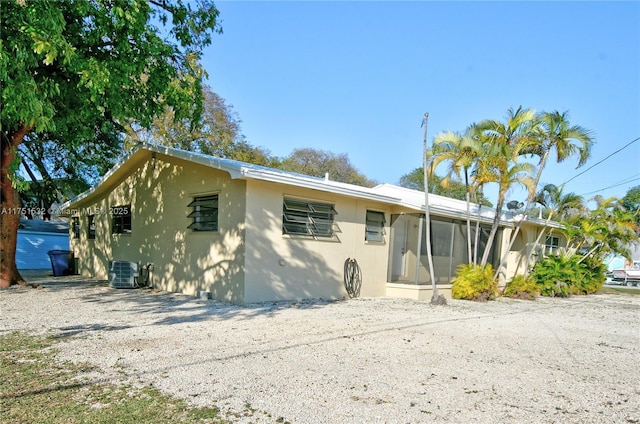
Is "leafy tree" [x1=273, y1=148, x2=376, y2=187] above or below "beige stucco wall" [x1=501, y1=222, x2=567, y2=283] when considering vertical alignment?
above

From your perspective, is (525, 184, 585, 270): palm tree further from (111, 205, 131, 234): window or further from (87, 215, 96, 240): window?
(87, 215, 96, 240): window

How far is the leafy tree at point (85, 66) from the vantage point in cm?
641

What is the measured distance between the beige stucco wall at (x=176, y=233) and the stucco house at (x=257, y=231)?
2 cm

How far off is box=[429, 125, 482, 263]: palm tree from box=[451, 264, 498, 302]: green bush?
7.32 ft

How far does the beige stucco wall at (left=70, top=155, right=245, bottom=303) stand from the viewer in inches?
365

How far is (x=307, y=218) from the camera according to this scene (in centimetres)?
1012

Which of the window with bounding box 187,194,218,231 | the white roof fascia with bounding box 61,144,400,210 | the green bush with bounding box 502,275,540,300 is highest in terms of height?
the white roof fascia with bounding box 61,144,400,210

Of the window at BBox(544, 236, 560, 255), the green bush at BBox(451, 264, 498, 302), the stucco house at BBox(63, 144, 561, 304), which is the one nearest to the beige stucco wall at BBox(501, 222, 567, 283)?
the window at BBox(544, 236, 560, 255)

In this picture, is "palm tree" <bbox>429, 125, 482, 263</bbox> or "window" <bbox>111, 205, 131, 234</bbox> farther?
Result: "window" <bbox>111, 205, 131, 234</bbox>

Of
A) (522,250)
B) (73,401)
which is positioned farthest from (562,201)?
(73,401)

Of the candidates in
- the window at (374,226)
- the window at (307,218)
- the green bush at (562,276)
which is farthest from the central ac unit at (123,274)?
the green bush at (562,276)

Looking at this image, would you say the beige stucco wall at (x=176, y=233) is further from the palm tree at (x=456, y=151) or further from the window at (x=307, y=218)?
the palm tree at (x=456, y=151)

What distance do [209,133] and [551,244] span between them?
59.9 feet

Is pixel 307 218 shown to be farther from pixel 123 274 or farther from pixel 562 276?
pixel 562 276
